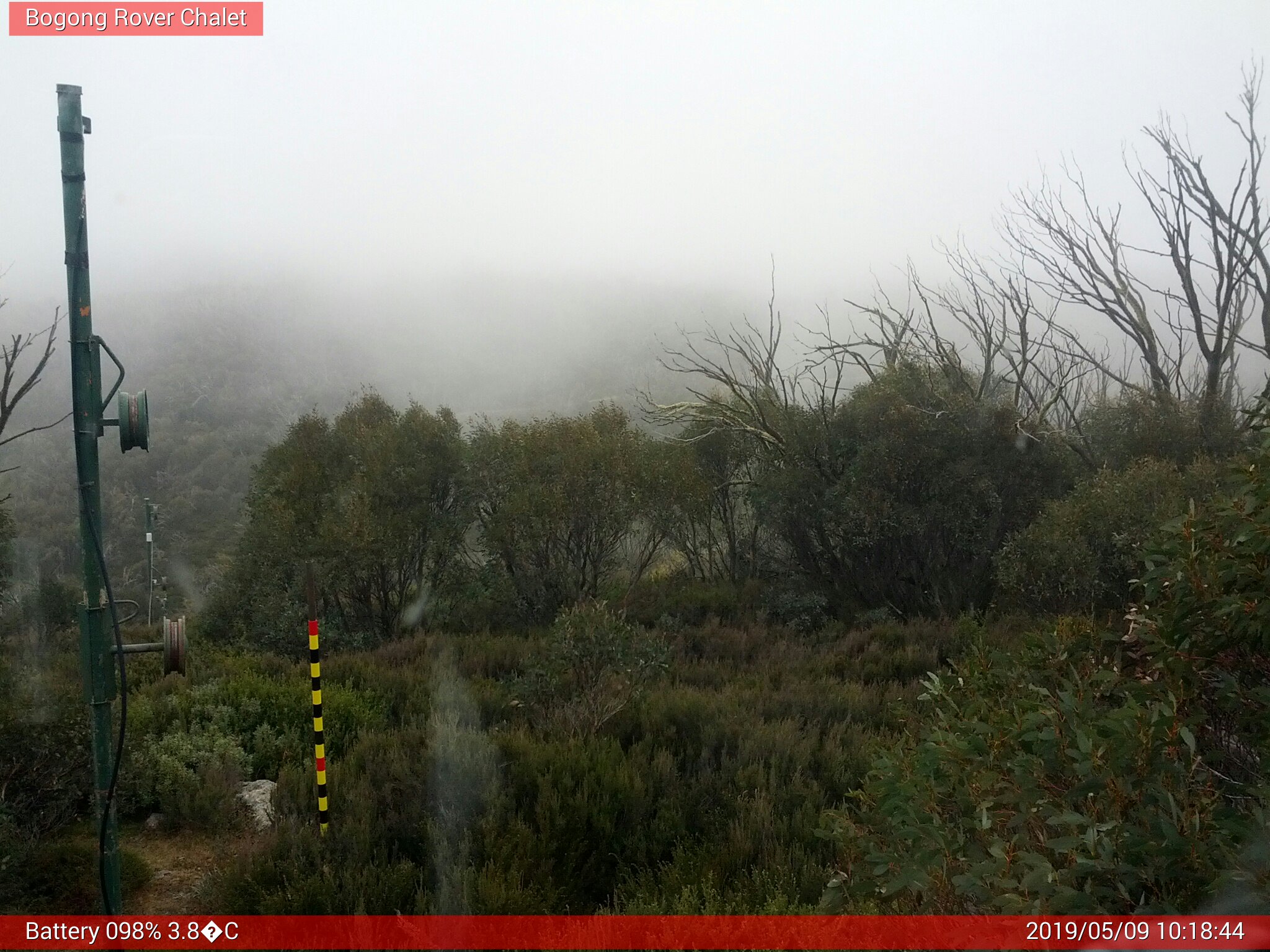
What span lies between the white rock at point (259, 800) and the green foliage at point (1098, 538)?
9.29m

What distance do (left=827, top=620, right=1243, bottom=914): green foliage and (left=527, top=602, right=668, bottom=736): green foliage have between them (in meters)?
4.29

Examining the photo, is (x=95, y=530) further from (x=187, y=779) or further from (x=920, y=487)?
(x=920, y=487)

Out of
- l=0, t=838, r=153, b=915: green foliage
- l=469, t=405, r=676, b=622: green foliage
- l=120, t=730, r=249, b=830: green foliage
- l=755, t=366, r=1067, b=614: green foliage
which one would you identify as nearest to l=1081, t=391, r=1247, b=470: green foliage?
l=755, t=366, r=1067, b=614: green foliage

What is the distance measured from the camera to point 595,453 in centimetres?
1571

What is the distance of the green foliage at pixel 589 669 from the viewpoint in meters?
7.56

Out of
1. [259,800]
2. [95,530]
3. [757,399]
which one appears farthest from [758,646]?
[95,530]

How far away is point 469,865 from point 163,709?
203 inches

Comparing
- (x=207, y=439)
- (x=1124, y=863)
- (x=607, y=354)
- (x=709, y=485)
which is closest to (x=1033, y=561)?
(x=709, y=485)

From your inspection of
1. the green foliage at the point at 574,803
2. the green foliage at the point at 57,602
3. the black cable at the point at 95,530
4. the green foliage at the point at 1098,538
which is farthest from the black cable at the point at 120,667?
the green foliage at the point at 57,602

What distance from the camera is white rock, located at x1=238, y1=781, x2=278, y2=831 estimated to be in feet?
20.2

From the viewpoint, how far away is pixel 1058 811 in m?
2.46

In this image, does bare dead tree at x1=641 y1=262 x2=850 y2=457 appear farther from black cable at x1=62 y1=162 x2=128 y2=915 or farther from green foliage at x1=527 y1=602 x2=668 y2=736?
black cable at x1=62 y1=162 x2=128 y2=915

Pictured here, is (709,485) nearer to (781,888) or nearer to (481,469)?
(481,469)

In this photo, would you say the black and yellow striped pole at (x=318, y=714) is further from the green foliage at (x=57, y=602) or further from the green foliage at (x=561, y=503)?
the green foliage at (x=57, y=602)
